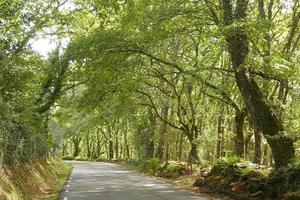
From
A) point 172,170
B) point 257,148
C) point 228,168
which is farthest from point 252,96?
point 172,170

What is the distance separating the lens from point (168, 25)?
1728 centimetres

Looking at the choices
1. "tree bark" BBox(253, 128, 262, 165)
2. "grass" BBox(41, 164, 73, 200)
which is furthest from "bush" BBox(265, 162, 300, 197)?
"grass" BBox(41, 164, 73, 200)

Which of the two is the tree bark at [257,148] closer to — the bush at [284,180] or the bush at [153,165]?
the bush at [284,180]

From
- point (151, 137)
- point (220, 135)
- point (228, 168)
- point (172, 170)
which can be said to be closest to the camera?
point (228, 168)

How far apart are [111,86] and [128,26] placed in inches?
286

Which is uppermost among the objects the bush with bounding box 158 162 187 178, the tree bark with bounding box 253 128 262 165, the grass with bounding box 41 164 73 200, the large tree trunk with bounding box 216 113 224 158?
the large tree trunk with bounding box 216 113 224 158

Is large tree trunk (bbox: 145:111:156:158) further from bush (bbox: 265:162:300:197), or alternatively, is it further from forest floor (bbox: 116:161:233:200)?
bush (bbox: 265:162:300:197)

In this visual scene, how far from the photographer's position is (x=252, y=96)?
16.0m

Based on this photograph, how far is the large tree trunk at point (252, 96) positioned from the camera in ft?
49.5

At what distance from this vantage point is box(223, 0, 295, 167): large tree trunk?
15102 mm

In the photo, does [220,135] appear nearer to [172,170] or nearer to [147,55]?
[172,170]

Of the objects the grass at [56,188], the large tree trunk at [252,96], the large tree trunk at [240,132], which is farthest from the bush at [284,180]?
the large tree trunk at [240,132]

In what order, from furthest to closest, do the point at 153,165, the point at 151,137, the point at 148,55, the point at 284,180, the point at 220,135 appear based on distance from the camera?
the point at 151,137 → the point at 153,165 → the point at 220,135 → the point at 148,55 → the point at 284,180

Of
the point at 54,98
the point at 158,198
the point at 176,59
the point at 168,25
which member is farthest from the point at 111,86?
the point at 158,198
